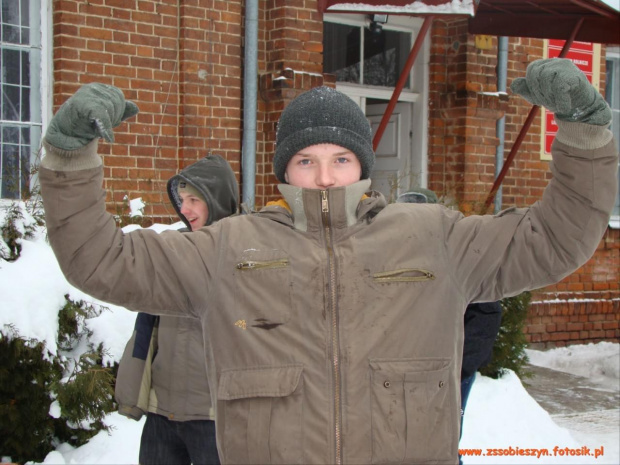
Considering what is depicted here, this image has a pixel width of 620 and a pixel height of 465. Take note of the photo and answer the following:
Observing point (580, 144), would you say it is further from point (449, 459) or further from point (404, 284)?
point (449, 459)

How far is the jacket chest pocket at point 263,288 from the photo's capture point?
1.94m

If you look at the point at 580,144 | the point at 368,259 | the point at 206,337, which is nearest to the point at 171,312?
the point at 206,337

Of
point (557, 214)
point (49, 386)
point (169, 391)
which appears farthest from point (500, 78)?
point (557, 214)

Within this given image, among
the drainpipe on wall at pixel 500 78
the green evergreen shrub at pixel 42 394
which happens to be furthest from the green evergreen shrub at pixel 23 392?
the drainpipe on wall at pixel 500 78

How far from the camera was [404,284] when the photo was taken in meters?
1.97

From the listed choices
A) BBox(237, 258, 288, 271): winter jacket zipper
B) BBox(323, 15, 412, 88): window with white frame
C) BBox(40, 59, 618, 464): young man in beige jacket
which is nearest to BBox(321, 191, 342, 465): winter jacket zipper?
BBox(40, 59, 618, 464): young man in beige jacket

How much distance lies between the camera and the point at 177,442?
3322mm

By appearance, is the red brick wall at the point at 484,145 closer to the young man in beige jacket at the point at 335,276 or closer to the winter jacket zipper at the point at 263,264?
the young man in beige jacket at the point at 335,276

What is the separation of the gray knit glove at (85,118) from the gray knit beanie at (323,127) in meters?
0.50

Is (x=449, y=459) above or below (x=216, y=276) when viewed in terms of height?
below

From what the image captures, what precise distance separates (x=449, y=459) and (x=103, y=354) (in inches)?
112

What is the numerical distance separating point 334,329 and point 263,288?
7.8 inches

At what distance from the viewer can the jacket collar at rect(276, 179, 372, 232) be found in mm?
1977

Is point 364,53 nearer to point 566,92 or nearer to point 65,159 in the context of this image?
point 566,92
